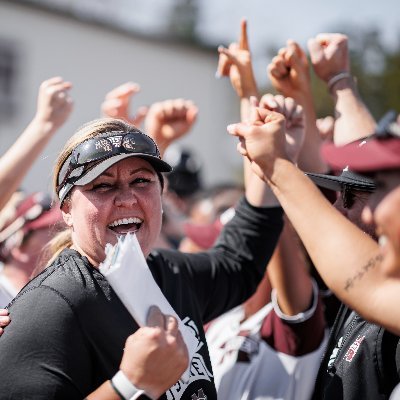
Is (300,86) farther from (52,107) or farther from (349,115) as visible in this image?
(52,107)

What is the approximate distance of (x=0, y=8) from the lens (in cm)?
2036

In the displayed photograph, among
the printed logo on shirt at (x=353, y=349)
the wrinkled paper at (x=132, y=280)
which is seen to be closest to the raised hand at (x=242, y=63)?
the printed logo on shirt at (x=353, y=349)

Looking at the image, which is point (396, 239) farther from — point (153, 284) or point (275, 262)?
point (275, 262)

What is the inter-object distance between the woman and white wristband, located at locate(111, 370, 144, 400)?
0.02m

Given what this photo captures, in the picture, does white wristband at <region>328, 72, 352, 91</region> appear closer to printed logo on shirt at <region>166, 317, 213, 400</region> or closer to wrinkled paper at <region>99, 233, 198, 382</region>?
printed logo on shirt at <region>166, 317, 213, 400</region>

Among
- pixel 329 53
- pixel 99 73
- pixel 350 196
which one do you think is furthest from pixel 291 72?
pixel 99 73

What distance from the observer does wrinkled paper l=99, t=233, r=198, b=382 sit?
2.07m

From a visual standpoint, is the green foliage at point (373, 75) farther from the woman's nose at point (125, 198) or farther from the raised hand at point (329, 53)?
the woman's nose at point (125, 198)

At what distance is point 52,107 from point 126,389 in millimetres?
1748

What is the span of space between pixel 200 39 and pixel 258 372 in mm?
21750

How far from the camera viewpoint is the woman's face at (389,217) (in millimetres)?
1767

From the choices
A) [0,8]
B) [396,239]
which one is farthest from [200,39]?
[396,239]

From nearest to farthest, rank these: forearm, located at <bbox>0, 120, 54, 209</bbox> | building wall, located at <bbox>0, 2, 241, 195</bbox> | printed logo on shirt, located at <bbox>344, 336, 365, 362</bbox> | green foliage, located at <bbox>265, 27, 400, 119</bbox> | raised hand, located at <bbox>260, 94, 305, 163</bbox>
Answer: printed logo on shirt, located at <bbox>344, 336, 365, 362</bbox>, raised hand, located at <bbox>260, 94, 305, 163</bbox>, forearm, located at <bbox>0, 120, 54, 209</bbox>, green foliage, located at <bbox>265, 27, 400, 119</bbox>, building wall, located at <bbox>0, 2, 241, 195</bbox>

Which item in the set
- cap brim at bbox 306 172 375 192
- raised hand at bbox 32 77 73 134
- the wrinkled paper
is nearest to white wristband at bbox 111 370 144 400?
the wrinkled paper
